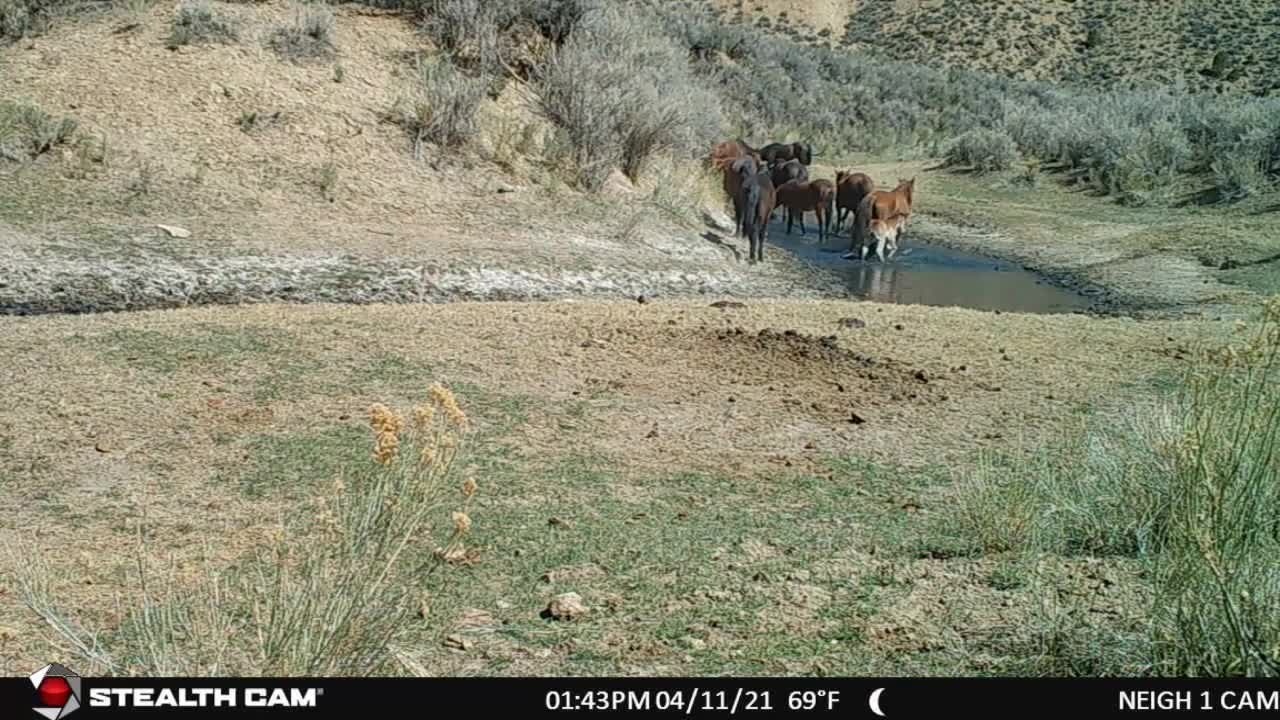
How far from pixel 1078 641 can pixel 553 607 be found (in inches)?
75.4

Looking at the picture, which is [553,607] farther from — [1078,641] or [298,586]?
[1078,641]

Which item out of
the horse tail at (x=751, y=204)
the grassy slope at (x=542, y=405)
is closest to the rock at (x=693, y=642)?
the grassy slope at (x=542, y=405)

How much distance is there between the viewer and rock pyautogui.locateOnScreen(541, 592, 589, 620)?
4.97 meters

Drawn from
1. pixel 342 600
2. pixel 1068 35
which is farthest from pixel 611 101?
pixel 1068 35

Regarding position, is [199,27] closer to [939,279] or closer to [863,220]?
[863,220]

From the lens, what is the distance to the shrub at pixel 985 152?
29.6 meters

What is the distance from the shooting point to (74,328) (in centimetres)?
1012

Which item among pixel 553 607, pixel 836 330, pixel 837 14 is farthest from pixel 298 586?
pixel 837 14

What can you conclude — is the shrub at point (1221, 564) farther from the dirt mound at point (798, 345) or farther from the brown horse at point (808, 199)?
the brown horse at point (808, 199)

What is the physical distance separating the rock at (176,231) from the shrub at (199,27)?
4932 mm
